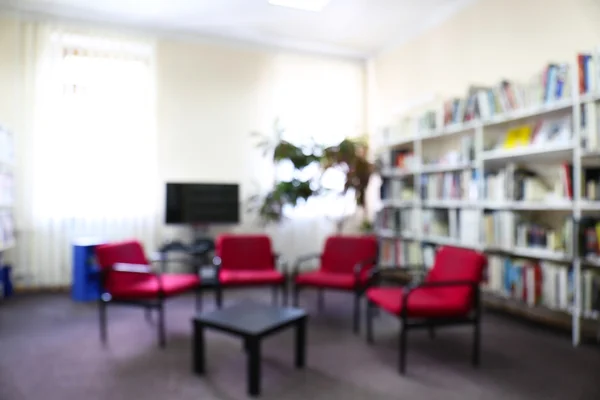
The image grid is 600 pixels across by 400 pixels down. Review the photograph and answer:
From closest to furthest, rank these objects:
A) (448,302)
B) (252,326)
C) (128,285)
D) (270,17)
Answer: (252,326), (448,302), (128,285), (270,17)

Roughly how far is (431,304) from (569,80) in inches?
82.1

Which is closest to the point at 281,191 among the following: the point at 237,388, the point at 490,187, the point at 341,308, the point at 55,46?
the point at 341,308

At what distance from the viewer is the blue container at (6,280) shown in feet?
15.7

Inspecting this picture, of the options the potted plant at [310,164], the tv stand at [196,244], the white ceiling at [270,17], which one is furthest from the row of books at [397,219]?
the white ceiling at [270,17]

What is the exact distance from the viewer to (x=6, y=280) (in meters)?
4.82

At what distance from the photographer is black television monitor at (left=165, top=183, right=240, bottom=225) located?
5.27 metres

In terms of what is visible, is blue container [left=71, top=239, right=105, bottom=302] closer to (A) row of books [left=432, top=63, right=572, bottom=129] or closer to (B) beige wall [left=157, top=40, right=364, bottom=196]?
(B) beige wall [left=157, top=40, right=364, bottom=196]

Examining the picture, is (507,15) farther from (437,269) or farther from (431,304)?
(431,304)

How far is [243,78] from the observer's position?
6016mm

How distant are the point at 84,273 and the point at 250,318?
9.28ft

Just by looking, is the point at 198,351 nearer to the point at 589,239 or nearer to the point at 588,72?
the point at 589,239

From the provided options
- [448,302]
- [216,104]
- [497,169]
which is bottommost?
[448,302]

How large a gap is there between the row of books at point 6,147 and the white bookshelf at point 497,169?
4.40 m

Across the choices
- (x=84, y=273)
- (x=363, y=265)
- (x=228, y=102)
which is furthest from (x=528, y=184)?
(x=84, y=273)
